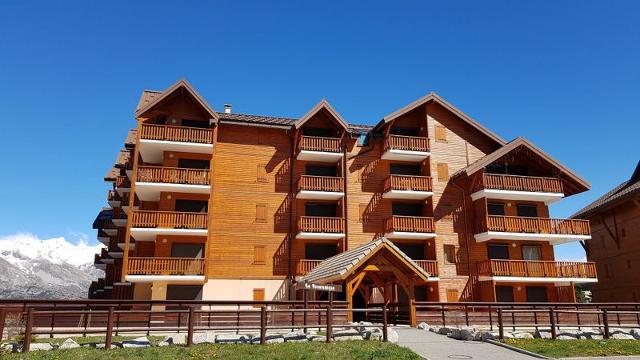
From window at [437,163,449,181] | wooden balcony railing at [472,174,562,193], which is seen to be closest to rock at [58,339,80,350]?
window at [437,163,449,181]

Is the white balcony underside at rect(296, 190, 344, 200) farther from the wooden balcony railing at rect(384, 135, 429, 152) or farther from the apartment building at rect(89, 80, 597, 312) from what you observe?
the wooden balcony railing at rect(384, 135, 429, 152)

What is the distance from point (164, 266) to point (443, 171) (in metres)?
19.8

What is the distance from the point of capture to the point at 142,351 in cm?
1386

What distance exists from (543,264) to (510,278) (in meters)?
2.74

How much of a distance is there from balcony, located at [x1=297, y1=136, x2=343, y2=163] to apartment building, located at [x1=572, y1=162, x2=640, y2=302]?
20.9 m

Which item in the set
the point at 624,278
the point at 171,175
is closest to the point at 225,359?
the point at 171,175

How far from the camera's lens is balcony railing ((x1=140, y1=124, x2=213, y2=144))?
100 ft

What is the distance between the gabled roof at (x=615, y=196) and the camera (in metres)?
35.1

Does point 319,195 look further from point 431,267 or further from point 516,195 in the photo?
point 516,195

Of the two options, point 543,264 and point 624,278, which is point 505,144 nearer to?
point 543,264

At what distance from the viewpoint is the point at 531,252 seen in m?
34.3

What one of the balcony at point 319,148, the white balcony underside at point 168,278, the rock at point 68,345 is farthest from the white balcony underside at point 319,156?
the rock at point 68,345

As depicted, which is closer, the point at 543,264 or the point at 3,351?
the point at 3,351

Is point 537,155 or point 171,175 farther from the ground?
point 537,155
